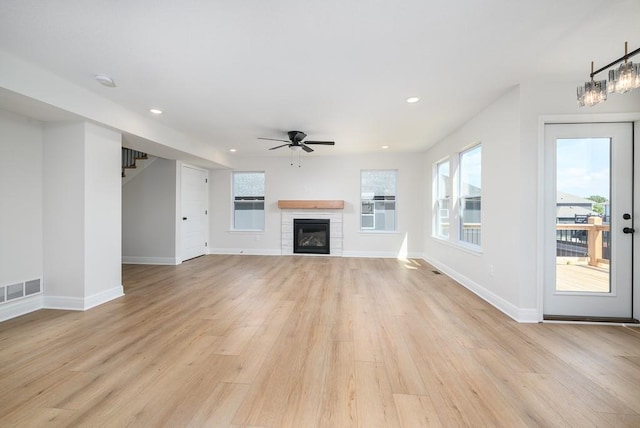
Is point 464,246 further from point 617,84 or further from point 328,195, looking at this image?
point 328,195

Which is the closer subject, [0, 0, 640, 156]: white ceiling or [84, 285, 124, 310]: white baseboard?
[0, 0, 640, 156]: white ceiling

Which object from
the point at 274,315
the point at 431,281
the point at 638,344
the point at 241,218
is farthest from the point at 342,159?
the point at 638,344

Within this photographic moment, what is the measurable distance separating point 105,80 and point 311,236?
4.92 meters

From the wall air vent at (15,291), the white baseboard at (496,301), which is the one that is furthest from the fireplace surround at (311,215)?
the wall air vent at (15,291)

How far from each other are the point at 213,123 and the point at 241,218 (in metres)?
3.22

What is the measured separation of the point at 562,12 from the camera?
5.87ft

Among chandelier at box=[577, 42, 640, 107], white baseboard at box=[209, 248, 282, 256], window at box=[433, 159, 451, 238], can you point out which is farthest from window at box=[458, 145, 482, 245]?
white baseboard at box=[209, 248, 282, 256]

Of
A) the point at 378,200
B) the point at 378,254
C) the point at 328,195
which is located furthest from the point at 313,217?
the point at 378,254

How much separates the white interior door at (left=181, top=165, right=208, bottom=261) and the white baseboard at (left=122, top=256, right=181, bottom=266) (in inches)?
12.6

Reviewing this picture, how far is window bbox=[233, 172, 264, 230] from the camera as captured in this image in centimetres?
694

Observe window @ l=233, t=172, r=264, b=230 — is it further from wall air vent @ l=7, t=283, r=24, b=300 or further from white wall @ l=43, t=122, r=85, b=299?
wall air vent @ l=7, t=283, r=24, b=300

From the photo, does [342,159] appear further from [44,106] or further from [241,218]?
[44,106]

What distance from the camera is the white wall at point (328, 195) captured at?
255 inches

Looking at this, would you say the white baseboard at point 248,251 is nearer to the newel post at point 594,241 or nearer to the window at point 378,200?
the window at point 378,200
